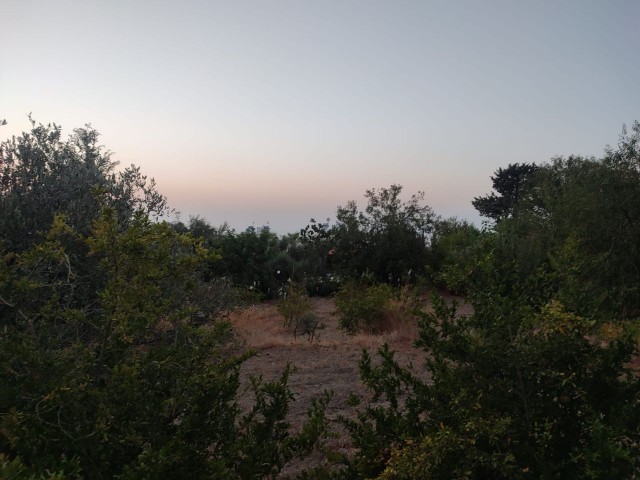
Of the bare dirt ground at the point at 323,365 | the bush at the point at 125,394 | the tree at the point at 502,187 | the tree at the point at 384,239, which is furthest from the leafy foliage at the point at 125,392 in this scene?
the tree at the point at 502,187

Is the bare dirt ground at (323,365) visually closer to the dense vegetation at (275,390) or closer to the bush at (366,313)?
the bush at (366,313)

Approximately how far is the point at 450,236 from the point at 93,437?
20.2 meters

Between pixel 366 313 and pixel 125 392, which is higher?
pixel 125 392

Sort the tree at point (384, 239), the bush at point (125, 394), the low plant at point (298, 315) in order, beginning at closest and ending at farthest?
the bush at point (125, 394), the low plant at point (298, 315), the tree at point (384, 239)

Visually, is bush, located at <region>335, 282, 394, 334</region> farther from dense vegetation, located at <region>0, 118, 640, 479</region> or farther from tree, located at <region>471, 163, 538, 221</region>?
tree, located at <region>471, 163, 538, 221</region>

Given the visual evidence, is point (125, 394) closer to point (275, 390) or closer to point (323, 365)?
point (275, 390)

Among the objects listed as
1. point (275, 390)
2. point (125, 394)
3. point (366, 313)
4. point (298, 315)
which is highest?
point (125, 394)

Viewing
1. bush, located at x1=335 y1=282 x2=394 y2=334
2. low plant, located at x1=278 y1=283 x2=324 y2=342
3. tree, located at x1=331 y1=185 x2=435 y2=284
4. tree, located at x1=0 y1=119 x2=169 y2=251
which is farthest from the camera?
tree, located at x1=331 y1=185 x2=435 y2=284

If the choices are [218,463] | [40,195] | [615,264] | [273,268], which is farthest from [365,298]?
[273,268]

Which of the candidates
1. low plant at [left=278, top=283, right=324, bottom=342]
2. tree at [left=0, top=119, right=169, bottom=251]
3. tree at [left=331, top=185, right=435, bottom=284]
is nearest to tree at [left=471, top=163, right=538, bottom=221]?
tree at [left=331, top=185, right=435, bottom=284]

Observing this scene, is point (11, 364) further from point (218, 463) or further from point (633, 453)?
point (633, 453)

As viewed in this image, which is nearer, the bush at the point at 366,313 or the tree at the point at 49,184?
the tree at the point at 49,184

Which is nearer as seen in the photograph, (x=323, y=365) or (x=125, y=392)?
(x=125, y=392)

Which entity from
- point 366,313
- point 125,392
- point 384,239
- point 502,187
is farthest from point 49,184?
point 502,187
